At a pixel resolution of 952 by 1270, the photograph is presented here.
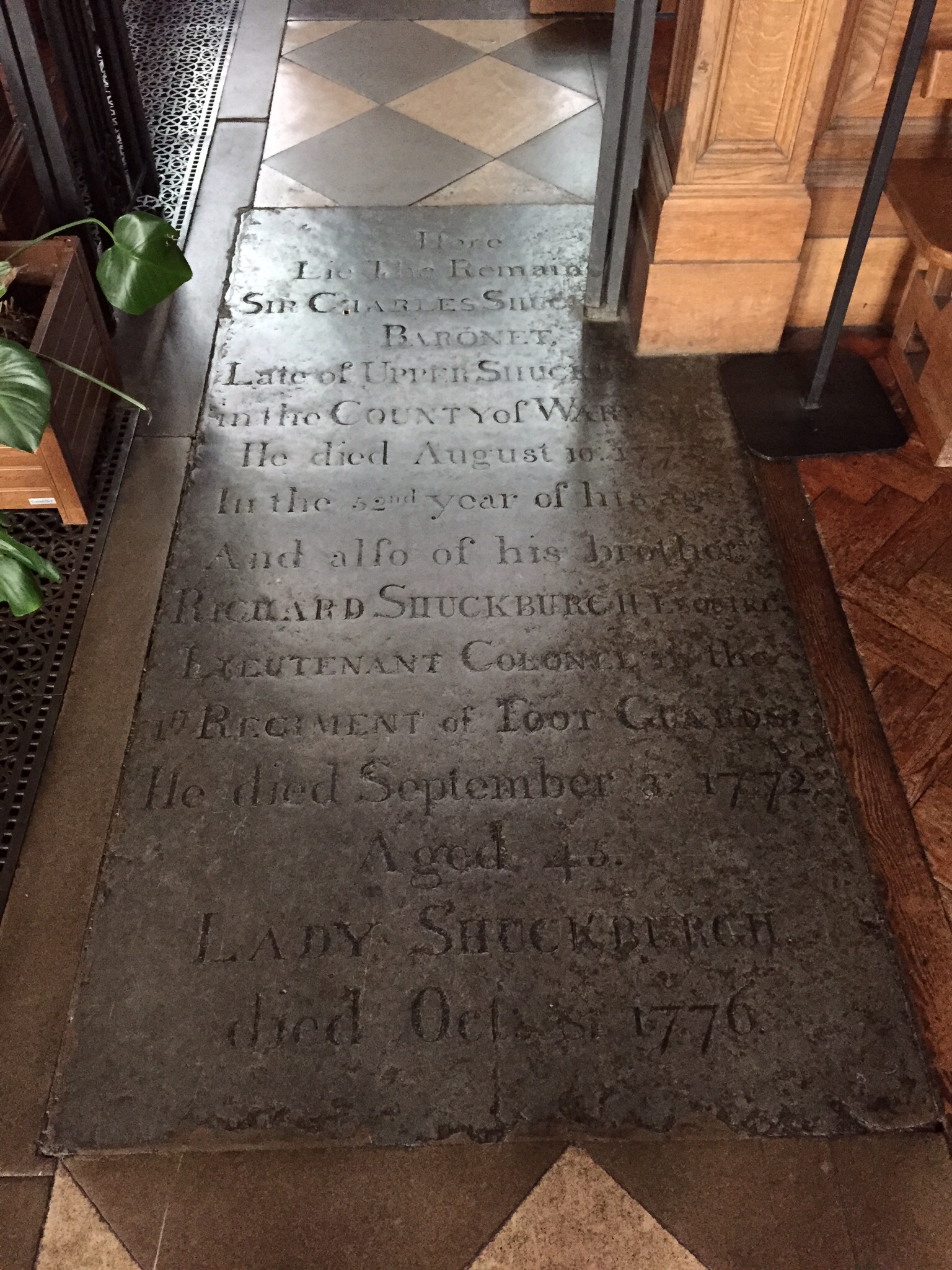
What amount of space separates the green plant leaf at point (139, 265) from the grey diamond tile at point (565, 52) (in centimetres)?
228

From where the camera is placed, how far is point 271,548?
90.0 inches

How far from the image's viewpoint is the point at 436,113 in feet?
11.8

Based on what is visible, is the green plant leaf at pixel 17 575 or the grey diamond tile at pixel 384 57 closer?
the green plant leaf at pixel 17 575

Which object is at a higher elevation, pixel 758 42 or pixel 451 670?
pixel 758 42

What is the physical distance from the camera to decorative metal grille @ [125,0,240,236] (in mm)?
3283

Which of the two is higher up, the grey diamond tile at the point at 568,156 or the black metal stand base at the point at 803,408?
the grey diamond tile at the point at 568,156

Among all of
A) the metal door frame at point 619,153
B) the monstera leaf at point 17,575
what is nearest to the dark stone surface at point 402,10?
the metal door frame at point 619,153

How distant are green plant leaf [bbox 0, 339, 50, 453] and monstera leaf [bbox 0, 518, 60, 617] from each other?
16 cm

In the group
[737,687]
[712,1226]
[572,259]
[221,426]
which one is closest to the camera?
[712,1226]

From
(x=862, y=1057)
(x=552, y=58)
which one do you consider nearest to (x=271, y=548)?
(x=862, y=1057)

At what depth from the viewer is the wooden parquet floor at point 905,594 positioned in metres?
1.95

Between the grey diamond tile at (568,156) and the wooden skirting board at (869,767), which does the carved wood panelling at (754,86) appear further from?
the grey diamond tile at (568,156)

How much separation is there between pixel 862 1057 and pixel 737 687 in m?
0.71

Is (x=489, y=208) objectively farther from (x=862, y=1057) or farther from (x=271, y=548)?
(x=862, y=1057)
